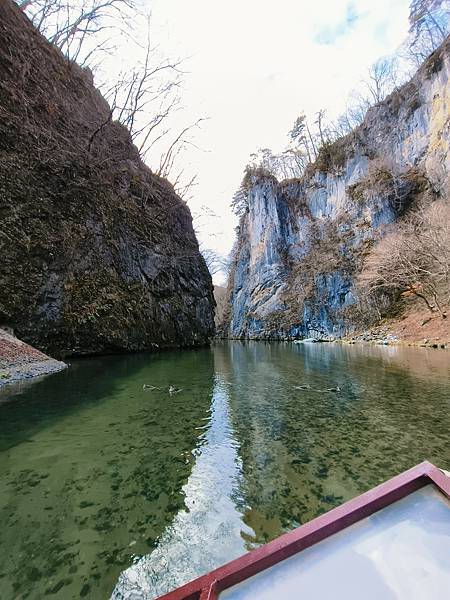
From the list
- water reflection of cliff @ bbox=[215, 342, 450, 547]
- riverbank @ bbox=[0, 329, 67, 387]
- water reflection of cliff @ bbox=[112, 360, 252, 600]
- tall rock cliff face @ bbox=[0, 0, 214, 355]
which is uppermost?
tall rock cliff face @ bbox=[0, 0, 214, 355]

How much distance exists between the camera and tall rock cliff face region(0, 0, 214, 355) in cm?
1076

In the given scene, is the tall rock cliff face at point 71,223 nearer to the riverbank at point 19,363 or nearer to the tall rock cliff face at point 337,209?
the riverbank at point 19,363

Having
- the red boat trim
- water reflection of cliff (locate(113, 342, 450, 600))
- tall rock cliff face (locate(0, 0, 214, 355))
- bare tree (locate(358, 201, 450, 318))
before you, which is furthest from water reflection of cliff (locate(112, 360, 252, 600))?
bare tree (locate(358, 201, 450, 318))

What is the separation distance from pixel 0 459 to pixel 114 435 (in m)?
1.24

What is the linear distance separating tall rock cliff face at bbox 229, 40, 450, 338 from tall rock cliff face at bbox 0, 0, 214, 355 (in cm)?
2004

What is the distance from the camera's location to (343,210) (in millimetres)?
37750

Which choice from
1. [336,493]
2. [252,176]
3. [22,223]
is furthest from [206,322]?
[252,176]

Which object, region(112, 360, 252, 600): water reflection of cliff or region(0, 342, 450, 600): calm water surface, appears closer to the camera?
region(112, 360, 252, 600): water reflection of cliff

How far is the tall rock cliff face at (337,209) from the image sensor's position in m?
30.4

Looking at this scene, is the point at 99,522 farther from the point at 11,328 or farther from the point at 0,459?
the point at 11,328

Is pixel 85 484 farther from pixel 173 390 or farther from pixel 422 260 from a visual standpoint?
pixel 422 260

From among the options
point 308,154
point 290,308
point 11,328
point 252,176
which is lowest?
point 11,328

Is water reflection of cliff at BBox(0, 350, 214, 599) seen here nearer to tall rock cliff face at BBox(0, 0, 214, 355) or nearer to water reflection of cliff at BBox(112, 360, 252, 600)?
water reflection of cliff at BBox(112, 360, 252, 600)

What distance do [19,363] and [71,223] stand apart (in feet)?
22.3
